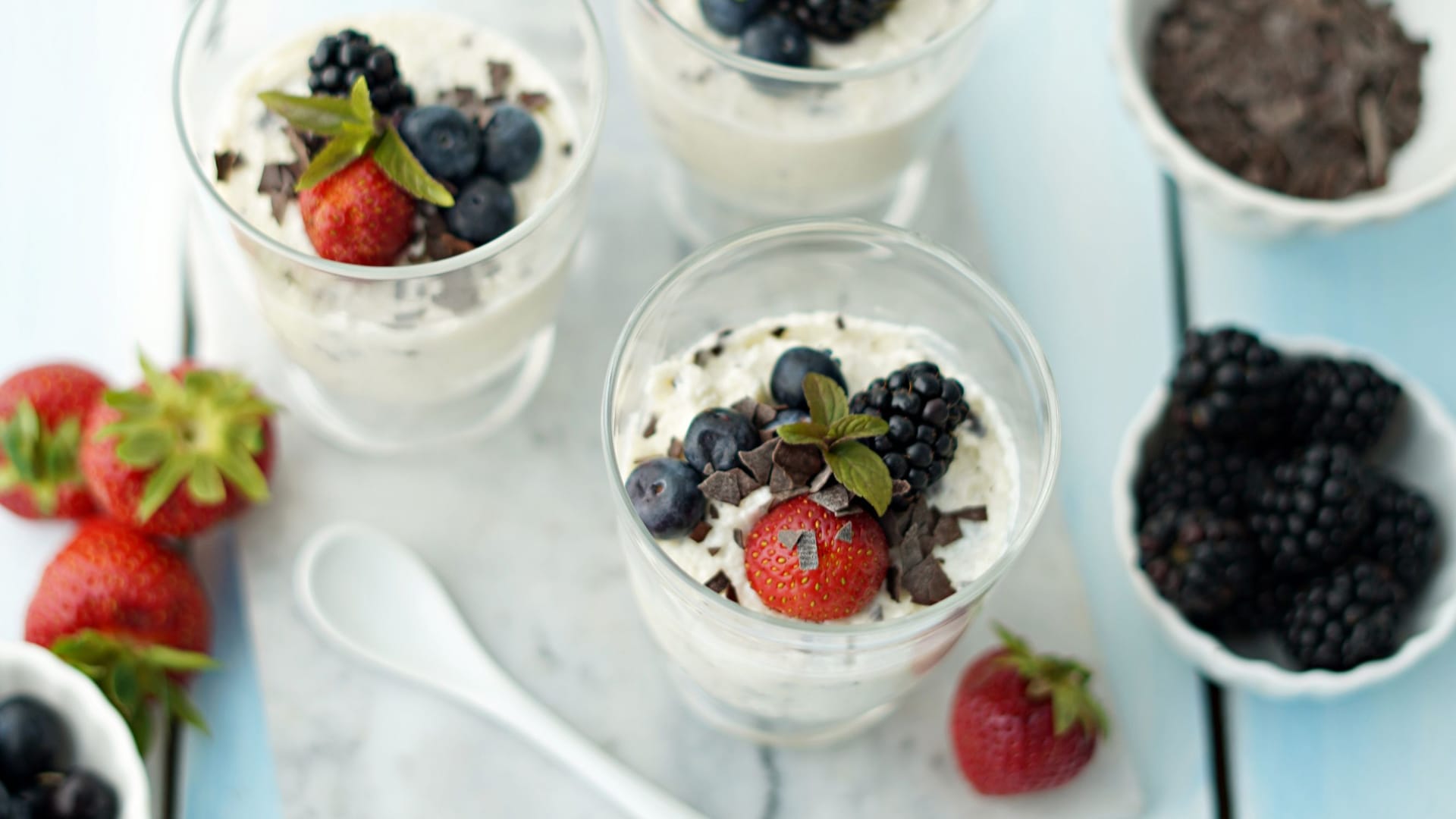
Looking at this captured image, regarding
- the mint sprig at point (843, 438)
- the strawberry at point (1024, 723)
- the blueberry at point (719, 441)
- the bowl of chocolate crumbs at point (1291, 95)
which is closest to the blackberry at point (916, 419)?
the mint sprig at point (843, 438)

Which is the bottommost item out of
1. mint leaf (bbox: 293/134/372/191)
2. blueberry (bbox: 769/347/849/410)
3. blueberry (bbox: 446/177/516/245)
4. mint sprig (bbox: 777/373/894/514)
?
blueberry (bbox: 769/347/849/410)

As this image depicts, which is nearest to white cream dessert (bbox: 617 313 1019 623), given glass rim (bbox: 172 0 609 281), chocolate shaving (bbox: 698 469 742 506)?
chocolate shaving (bbox: 698 469 742 506)

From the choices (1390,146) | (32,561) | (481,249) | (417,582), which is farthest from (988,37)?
(32,561)

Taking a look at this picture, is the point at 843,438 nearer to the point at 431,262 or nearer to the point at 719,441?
the point at 719,441

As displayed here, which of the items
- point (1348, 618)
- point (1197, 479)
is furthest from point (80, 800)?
point (1348, 618)

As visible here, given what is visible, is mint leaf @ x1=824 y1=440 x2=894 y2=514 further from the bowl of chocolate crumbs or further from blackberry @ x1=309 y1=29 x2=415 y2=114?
the bowl of chocolate crumbs
